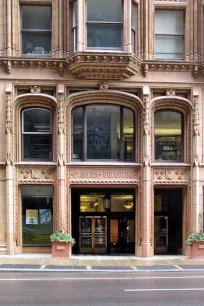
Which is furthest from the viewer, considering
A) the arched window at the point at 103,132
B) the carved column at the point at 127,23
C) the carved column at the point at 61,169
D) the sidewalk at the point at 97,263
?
the arched window at the point at 103,132

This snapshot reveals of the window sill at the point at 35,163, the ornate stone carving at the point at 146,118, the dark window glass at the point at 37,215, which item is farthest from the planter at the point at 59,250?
the ornate stone carving at the point at 146,118

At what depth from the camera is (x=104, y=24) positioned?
1888 centimetres

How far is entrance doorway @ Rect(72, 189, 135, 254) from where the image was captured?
822 inches

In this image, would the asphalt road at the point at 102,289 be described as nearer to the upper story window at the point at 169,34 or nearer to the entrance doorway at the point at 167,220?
the entrance doorway at the point at 167,220

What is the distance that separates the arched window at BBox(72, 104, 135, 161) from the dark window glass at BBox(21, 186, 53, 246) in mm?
2591

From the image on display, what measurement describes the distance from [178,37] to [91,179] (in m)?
8.73

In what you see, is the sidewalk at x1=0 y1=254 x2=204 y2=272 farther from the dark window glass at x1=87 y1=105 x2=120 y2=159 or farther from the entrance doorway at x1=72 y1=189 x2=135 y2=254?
the dark window glass at x1=87 y1=105 x2=120 y2=159

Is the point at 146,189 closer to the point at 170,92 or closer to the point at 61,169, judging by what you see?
the point at 61,169

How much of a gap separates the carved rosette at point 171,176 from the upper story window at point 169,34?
588 cm

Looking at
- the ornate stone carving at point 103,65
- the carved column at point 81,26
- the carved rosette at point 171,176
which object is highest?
the carved column at point 81,26

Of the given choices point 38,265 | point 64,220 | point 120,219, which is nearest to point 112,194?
point 120,219

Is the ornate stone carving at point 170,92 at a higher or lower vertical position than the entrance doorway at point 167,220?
higher

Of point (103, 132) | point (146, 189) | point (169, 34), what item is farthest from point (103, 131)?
point (169, 34)

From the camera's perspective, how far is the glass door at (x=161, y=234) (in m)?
21.2
